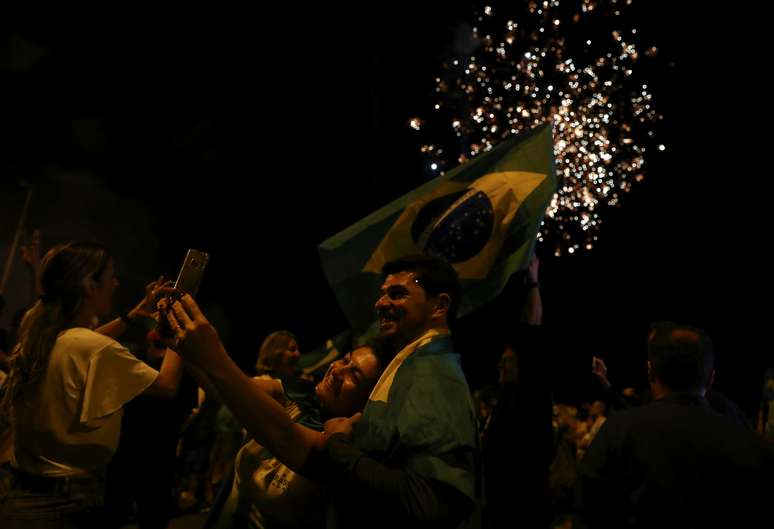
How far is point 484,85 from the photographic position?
35.0 feet

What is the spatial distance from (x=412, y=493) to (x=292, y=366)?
511 cm

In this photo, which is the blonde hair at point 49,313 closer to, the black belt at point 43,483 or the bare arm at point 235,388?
the black belt at point 43,483

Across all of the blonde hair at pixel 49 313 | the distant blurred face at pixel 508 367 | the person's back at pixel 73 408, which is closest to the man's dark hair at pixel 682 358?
the person's back at pixel 73 408

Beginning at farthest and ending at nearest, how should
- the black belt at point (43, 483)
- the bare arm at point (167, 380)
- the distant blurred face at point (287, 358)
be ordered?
the distant blurred face at point (287, 358) < the bare arm at point (167, 380) < the black belt at point (43, 483)

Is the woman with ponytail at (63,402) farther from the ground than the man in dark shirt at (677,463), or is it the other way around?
the woman with ponytail at (63,402)

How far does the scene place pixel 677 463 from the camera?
2805mm

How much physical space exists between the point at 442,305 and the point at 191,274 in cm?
106

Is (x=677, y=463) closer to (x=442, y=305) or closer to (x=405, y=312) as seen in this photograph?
(x=442, y=305)

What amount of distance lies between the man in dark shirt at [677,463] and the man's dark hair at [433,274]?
923 mm

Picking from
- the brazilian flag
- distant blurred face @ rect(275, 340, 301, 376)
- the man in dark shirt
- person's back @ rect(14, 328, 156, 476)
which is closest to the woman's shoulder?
person's back @ rect(14, 328, 156, 476)

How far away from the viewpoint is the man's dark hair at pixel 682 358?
3.10m

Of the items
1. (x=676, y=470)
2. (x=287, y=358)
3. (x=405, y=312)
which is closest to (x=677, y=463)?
(x=676, y=470)

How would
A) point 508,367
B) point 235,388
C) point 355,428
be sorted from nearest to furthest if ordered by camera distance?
point 235,388 < point 355,428 < point 508,367

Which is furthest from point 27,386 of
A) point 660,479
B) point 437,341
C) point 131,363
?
point 660,479
